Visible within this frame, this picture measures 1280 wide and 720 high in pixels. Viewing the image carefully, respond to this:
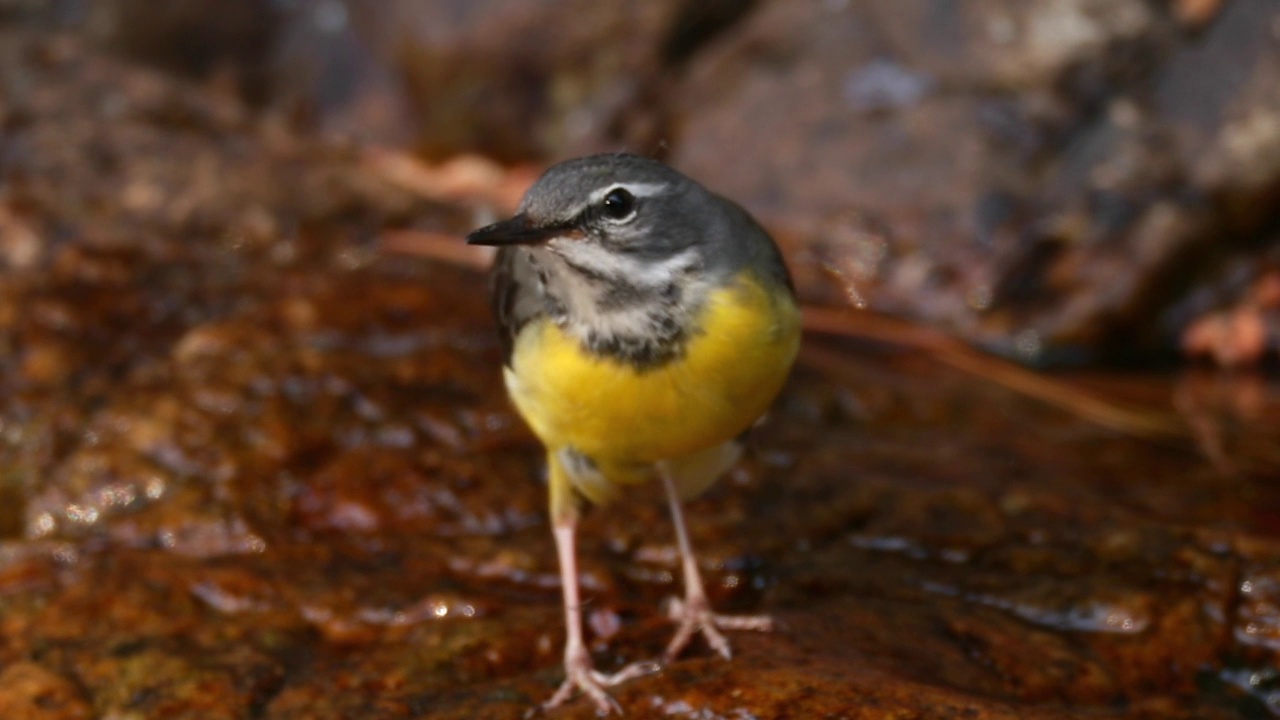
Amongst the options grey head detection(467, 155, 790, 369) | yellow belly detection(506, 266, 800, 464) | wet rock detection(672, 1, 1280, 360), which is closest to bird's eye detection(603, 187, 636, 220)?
grey head detection(467, 155, 790, 369)

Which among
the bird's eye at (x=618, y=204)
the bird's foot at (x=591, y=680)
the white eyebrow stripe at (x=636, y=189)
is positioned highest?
the white eyebrow stripe at (x=636, y=189)

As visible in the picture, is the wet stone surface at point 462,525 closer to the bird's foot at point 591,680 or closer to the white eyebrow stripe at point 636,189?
the bird's foot at point 591,680

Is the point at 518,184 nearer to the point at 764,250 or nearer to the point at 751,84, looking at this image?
the point at 751,84

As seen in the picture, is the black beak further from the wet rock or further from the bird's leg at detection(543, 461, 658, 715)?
the wet rock

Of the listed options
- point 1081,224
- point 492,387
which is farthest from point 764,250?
point 1081,224

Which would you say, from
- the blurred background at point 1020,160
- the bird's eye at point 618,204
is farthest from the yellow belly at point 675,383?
the blurred background at point 1020,160

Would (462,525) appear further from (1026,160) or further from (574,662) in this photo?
(1026,160)
